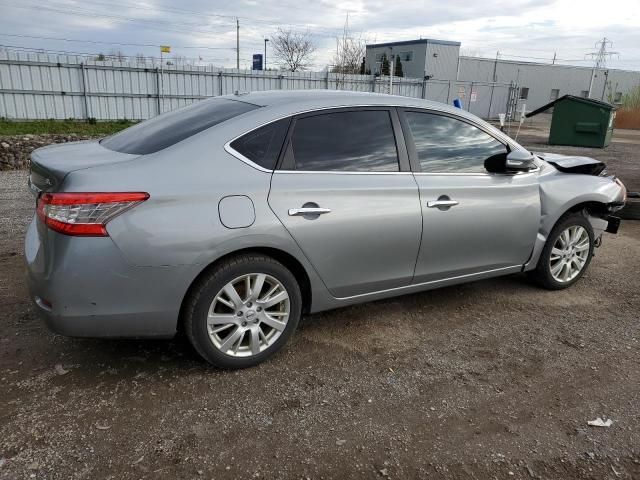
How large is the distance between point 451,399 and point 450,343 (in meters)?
0.73

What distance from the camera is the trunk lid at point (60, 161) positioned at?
281 cm

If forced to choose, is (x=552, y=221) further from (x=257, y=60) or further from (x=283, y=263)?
(x=257, y=60)

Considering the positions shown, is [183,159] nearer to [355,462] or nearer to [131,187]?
[131,187]

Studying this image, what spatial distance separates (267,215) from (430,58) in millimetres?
38415

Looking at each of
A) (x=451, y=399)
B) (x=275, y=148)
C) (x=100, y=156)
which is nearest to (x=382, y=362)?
(x=451, y=399)

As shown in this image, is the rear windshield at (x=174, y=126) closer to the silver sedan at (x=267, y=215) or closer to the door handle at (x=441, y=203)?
the silver sedan at (x=267, y=215)

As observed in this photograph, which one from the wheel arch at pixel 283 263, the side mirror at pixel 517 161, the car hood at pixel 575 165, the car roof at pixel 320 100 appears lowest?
the wheel arch at pixel 283 263

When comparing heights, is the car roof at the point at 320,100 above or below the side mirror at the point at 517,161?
above

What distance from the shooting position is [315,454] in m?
2.55

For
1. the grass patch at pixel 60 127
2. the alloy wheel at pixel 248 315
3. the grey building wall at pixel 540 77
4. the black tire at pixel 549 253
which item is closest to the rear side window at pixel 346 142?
the alloy wheel at pixel 248 315

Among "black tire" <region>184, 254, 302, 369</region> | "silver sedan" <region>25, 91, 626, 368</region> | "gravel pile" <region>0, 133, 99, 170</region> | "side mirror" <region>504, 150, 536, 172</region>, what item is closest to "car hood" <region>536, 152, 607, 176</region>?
"silver sedan" <region>25, 91, 626, 368</region>

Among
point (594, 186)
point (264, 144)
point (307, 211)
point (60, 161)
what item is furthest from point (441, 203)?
point (60, 161)

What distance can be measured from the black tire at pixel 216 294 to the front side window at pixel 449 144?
4.23 ft

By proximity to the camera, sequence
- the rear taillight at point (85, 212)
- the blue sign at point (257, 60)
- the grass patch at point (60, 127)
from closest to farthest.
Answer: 1. the rear taillight at point (85, 212)
2. the grass patch at point (60, 127)
3. the blue sign at point (257, 60)
